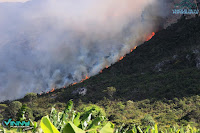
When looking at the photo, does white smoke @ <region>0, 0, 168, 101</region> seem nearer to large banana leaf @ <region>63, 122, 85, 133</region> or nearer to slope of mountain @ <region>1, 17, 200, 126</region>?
slope of mountain @ <region>1, 17, 200, 126</region>

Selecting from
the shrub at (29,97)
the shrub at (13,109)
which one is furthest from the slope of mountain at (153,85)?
the shrub at (13,109)

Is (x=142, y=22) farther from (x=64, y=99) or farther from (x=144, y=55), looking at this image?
(x=64, y=99)

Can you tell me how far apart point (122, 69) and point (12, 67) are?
36.0m

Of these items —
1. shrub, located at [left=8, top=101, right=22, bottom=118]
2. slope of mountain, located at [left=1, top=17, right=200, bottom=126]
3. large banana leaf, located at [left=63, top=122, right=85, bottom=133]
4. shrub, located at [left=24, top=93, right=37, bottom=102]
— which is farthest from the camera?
shrub, located at [left=24, top=93, right=37, bottom=102]

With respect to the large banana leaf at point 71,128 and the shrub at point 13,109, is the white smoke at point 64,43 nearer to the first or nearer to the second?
the shrub at point 13,109

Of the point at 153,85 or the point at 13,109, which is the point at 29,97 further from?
the point at 153,85

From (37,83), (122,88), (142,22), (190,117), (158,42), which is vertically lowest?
(190,117)

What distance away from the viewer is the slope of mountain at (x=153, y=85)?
5569cm

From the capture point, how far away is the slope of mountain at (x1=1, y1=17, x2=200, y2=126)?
55.7 meters

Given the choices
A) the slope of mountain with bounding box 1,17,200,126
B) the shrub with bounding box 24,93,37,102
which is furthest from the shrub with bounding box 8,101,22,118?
the shrub with bounding box 24,93,37,102

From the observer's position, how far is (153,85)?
2758 inches

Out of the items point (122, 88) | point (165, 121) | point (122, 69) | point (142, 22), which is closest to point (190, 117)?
point (165, 121)

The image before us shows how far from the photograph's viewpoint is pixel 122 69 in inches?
3696

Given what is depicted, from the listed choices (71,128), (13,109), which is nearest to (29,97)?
(13,109)
